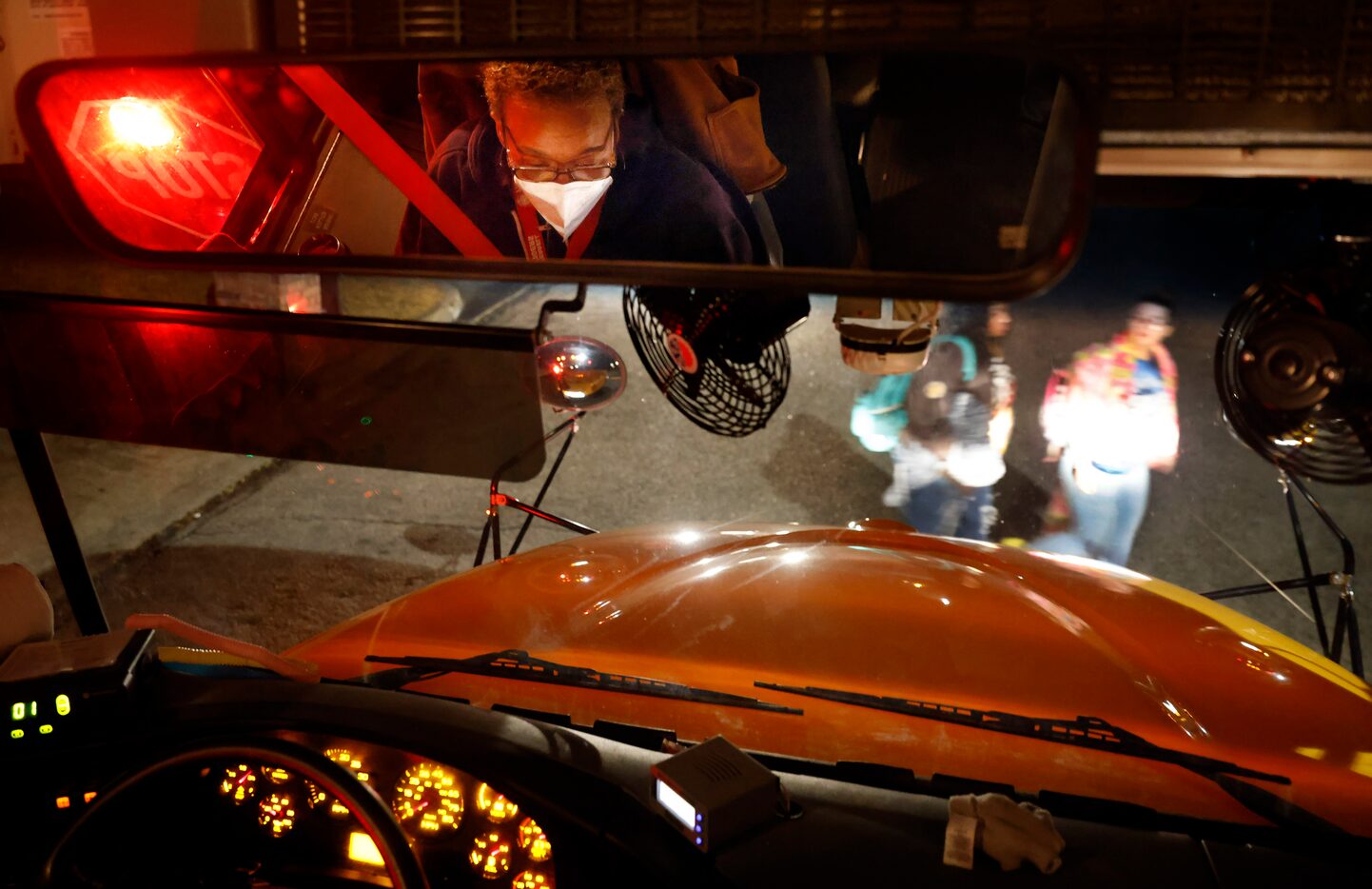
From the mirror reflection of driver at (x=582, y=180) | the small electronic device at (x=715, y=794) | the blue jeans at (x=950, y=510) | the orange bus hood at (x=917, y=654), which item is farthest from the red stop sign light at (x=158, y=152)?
the blue jeans at (x=950, y=510)

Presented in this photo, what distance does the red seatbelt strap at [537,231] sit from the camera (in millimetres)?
2254

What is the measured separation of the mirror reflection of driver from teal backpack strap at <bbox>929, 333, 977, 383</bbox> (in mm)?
5358

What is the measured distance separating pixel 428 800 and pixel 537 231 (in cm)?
119

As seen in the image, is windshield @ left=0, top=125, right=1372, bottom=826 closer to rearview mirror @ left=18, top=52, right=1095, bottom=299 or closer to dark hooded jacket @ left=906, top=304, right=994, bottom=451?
dark hooded jacket @ left=906, top=304, right=994, bottom=451

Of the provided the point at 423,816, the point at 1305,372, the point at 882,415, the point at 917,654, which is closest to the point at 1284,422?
the point at 1305,372

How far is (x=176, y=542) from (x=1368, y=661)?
626cm

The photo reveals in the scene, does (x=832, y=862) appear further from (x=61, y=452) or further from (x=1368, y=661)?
(x=61, y=452)

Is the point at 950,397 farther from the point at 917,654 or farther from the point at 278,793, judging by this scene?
the point at 278,793

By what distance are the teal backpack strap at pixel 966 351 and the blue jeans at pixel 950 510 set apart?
1347 millimetres

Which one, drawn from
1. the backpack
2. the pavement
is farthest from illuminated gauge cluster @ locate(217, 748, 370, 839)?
the backpack

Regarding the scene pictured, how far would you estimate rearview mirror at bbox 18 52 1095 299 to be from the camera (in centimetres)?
211

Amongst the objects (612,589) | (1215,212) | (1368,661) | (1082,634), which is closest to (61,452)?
(612,589)

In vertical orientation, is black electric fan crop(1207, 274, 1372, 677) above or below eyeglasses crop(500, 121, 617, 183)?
below

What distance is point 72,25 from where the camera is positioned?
7.93ft
